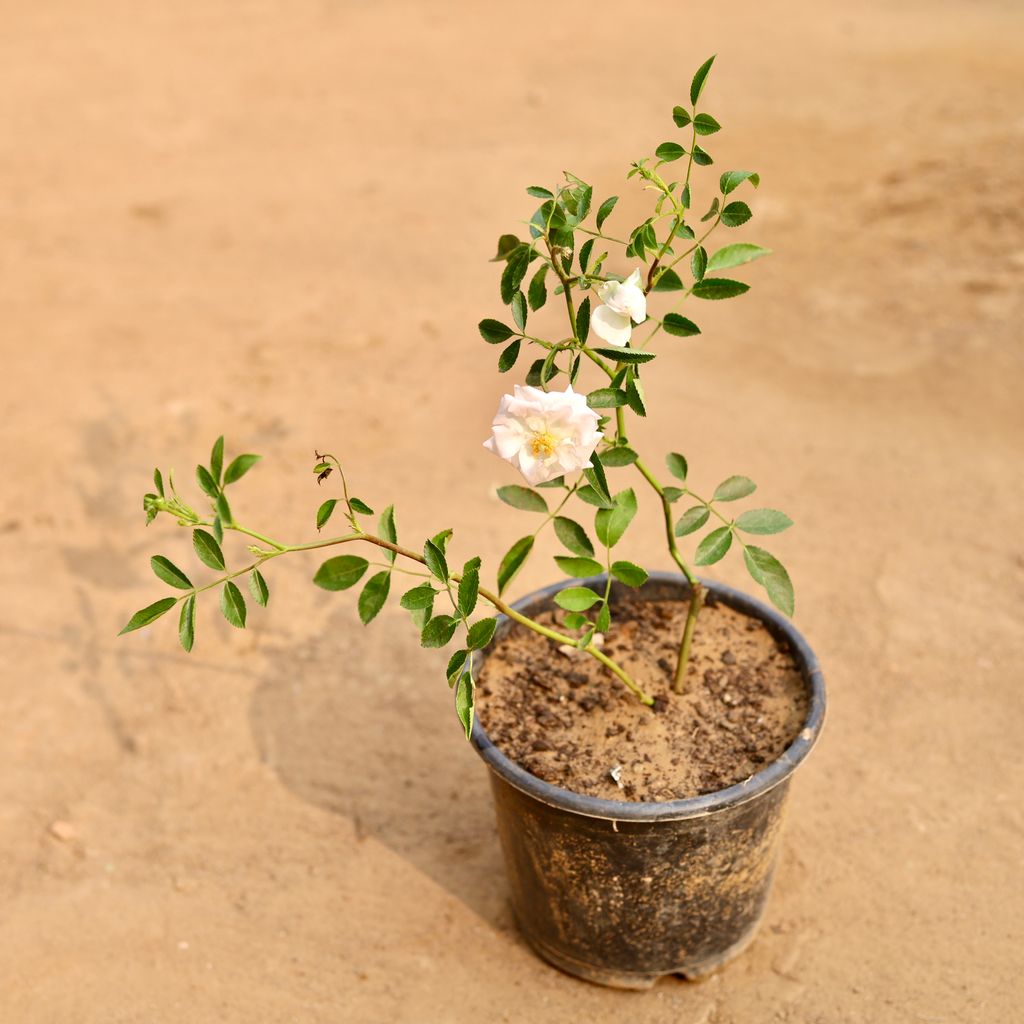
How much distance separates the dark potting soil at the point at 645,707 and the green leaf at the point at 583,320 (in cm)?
75

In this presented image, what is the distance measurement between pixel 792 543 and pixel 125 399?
2.25 m

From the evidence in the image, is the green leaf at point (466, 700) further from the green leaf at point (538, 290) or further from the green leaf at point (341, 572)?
the green leaf at point (538, 290)

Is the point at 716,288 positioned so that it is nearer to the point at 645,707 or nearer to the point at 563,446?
the point at 563,446

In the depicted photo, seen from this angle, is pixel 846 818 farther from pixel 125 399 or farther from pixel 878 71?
pixel 878 71

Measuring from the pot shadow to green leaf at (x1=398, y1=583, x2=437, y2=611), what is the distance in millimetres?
922

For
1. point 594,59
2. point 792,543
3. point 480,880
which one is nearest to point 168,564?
point 480,880

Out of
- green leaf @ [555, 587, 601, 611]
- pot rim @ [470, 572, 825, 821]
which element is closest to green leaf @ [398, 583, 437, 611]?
green leaf @ [555, 587, 601, 611]

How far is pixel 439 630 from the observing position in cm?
177

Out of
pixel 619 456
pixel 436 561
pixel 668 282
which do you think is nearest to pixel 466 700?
pixel 436 561

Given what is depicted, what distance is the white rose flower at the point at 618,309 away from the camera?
1.66 metres

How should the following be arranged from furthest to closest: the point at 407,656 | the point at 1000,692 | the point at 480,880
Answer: the point at 407,656 < the point at 1000,692 < the point at 480,880

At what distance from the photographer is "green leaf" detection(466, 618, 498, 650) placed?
1743 mm

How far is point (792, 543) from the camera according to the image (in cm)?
336

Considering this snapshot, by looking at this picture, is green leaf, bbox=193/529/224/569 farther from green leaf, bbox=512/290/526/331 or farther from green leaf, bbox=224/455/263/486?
green leaf, bbox=512/290/526/331
